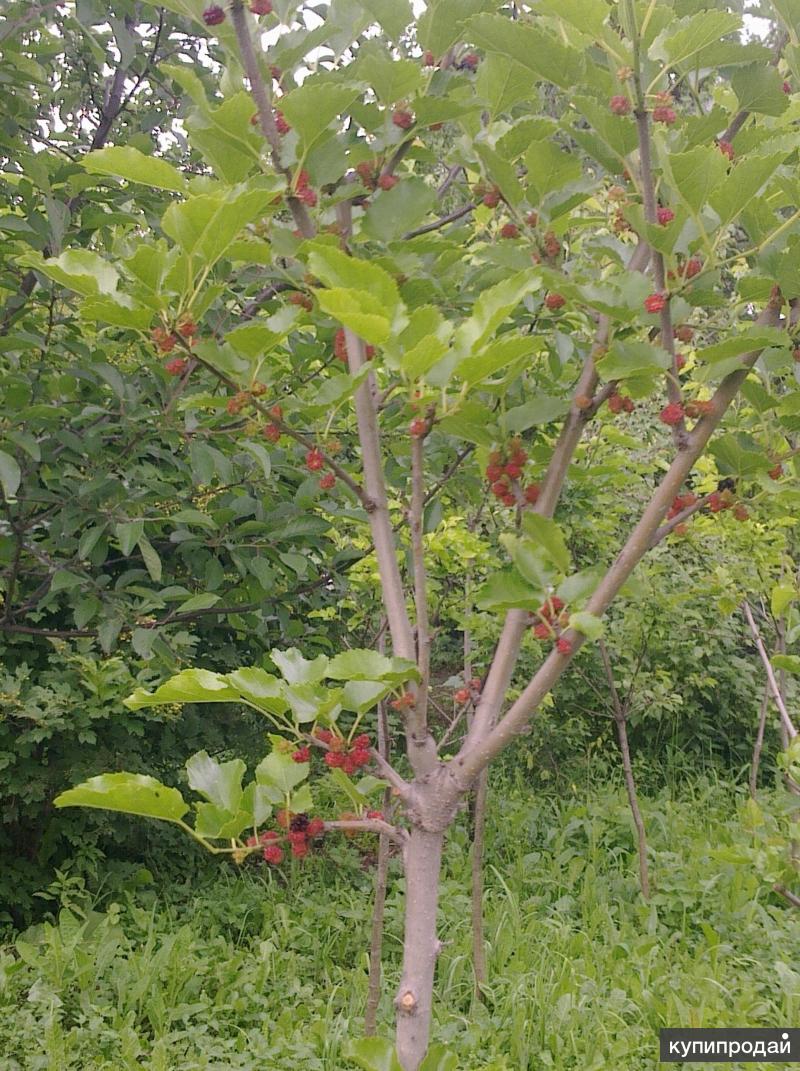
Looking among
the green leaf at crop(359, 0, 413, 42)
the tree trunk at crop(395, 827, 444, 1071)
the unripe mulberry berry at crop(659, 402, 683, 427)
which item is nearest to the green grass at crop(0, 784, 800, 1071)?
the tree trunk at crop(395, 827, 444, 1071)

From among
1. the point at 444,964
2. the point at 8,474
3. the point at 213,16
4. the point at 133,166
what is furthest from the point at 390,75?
the point at 444,964

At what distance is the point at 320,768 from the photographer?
409 cm

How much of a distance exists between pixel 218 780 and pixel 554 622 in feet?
1.19

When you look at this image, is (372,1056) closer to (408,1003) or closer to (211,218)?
(408,1003)

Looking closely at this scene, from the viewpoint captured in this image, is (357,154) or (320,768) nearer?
(357,154)

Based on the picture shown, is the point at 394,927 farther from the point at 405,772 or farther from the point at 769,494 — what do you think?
the point at 769,494

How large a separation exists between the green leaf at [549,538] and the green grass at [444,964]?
1.51 meters

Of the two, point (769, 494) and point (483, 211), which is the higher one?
point (483, 211)

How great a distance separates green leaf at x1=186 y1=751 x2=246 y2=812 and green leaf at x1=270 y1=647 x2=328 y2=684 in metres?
0.09

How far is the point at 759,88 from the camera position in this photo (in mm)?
995

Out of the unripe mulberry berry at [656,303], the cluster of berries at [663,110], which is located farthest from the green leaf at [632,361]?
the cluster of berries at [663,110]

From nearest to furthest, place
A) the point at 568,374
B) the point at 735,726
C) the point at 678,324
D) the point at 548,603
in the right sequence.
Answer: the point at 548,603
the point at 678,324
the point at 568,374
the point at 735,726

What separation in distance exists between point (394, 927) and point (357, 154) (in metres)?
2.85

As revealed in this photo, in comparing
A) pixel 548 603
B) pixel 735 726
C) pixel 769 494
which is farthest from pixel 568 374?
pixel 735 726
